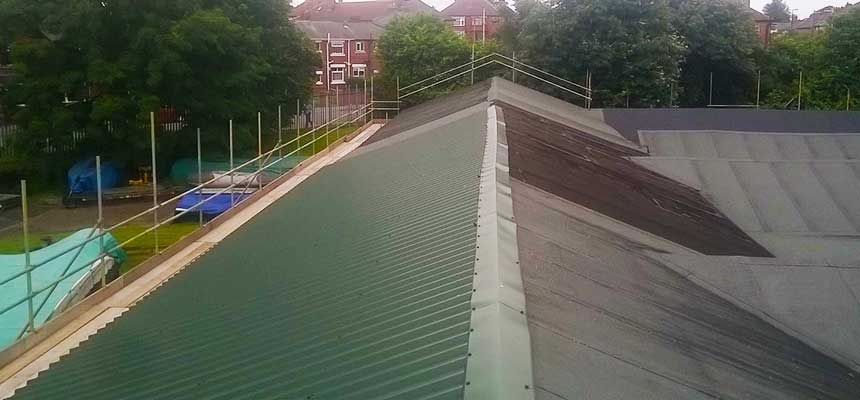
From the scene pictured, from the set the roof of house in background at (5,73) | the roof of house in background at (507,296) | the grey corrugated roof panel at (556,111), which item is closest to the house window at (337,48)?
the roof of house in background at (5,73)

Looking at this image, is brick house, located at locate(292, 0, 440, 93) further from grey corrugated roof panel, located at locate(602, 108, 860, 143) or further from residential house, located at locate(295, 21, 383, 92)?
grey corrugated roof panel, located at locate(602, 108, 860, 143)

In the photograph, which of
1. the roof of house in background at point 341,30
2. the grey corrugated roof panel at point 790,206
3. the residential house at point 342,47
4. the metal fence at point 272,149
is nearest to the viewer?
the grey corrugated roof panel at point 790,206

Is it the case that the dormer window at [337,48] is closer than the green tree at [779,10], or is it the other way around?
the dormer window at [337,48]

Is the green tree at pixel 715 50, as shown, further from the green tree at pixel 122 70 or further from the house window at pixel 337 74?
the house window at pixel 337 74

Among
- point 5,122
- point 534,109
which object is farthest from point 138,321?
point 5,122

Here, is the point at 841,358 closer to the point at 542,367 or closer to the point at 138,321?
the point at 542,367
